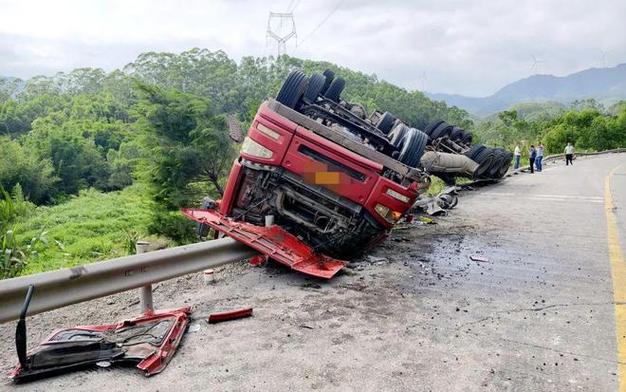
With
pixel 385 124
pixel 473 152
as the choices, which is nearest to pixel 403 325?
pixel 385 124

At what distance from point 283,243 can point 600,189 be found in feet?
40.2

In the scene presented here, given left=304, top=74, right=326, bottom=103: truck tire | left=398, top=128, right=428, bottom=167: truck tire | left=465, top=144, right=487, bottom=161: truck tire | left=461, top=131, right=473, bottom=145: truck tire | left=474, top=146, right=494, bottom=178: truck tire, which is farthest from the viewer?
left=461, top=131, right=473, bottom=145: truck tire

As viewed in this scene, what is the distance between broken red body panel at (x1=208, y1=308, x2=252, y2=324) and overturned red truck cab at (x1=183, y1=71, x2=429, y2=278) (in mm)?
1191

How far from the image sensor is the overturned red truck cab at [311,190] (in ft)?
16.2

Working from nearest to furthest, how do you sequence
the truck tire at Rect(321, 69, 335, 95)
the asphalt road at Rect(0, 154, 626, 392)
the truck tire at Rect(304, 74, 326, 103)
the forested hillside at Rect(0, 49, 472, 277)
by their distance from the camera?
1. the asphalt road at Rect(0, 154, 626, 392)
2. the truck tire at Rect(304, 74, 326, 103)
3. the truck tire at Rect(321, 69, 335, 95)
4. the forested hillside at Rect(0, 49, 472, 277)

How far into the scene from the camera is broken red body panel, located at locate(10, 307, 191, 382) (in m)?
2.56

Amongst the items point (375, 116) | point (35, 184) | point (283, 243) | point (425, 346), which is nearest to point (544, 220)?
point (375, 116)

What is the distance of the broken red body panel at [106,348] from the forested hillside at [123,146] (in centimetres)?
335

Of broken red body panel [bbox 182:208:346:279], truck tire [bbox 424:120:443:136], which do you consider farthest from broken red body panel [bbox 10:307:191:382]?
truck tire [bbox 424:120:443:136]

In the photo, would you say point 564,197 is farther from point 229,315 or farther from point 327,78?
point 229,315

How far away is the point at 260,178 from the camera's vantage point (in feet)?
16.9

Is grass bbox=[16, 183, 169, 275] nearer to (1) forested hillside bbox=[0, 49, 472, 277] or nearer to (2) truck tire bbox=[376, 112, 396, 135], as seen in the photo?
(1) forested hillside bbox=[0, 49, 472, 277]

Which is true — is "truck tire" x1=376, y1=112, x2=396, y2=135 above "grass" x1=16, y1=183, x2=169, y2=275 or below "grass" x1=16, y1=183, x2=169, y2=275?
above

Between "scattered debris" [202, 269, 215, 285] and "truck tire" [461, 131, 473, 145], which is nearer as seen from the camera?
"scattered debris" [202, 269, 215, 285]
